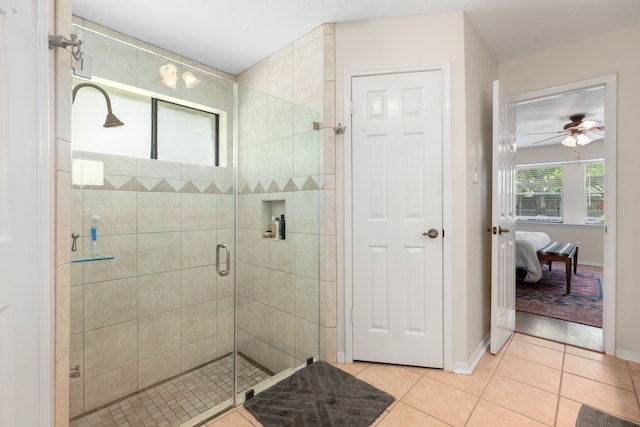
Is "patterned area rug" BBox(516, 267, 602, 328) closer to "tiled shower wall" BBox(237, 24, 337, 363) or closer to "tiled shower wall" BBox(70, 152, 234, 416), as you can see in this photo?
"tiled shower wall" BBox(237, 24, 337, 363)

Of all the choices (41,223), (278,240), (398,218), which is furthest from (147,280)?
(398,218)

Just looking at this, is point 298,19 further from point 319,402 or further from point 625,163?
point 625,163

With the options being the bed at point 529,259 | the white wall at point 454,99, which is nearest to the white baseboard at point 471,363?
the white wall at point 454,99

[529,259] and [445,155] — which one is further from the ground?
[445,155]

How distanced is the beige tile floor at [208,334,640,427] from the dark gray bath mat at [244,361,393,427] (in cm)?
7

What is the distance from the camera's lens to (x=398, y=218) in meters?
2.17

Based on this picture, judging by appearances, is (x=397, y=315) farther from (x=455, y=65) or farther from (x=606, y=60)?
(x=606, y=60)

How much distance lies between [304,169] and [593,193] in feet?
21.7

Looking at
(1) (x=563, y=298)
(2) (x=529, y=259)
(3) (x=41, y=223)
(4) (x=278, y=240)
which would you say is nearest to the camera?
(3) (x=41, y=223)

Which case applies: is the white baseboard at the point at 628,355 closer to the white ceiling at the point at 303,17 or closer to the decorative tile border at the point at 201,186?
the white ceiling at the point at 303,17

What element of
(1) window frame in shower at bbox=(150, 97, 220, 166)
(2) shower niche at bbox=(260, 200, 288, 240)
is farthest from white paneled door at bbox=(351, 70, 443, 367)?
(1) window frame in shower at bbox=(150, 97, 220, 166)

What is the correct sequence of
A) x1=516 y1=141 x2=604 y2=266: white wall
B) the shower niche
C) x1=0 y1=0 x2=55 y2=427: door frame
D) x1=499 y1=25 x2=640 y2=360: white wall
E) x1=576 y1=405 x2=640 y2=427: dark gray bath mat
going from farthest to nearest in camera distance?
x1=516 y1=141 x2=604 y2=266: white wall, the shower niche, x1=499 y1=25 x2=640 y2=360: white wall, x1=576 y1=405 x2=640 y2=427: dark gray bath mat, x1=0 y1=0 x2=55 y2=427: door frame

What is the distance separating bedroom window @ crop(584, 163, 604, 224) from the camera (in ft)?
19.1

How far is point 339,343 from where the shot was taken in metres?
2.24
